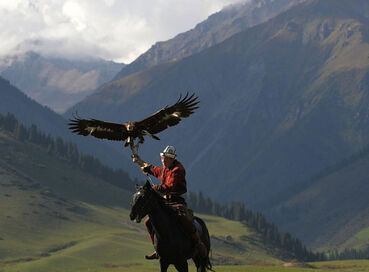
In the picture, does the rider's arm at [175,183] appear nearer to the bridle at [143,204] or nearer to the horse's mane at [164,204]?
the horse's mane at [164,204]

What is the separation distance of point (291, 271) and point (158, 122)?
4773 cm

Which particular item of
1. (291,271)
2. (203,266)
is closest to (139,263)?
(291,271)

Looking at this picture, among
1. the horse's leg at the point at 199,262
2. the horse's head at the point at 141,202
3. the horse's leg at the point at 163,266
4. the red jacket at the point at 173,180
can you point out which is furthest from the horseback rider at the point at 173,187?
the horse's head at the point at 141,202

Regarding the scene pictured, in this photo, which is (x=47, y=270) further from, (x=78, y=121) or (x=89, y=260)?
(x=78, y=121)

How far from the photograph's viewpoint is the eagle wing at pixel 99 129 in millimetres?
31016

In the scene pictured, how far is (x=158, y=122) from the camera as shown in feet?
102

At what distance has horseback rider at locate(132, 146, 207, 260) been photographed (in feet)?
99.7

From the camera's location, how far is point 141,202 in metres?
28.5

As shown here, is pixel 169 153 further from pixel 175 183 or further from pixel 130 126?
pixel 130 126

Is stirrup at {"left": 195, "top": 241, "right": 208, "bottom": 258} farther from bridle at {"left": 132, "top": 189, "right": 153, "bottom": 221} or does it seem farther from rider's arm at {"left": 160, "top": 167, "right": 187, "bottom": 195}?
bridle at {"left": 132, "top": 189, "right": 153, "bottom": 221}

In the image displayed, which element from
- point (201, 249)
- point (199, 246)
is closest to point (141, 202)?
point (199, 246)

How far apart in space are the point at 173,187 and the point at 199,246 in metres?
2.92

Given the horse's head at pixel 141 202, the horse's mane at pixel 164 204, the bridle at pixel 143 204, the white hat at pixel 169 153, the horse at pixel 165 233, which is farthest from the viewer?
the white hat at pixel 169 153

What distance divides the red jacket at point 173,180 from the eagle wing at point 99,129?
214cm
